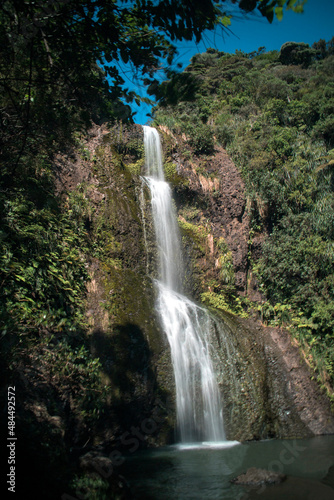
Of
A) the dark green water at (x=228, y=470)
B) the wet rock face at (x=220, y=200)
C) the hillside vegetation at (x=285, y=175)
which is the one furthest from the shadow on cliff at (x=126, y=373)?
the wet rock face at (x=220, y=200)

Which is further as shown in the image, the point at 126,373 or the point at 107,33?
the point at 126,373

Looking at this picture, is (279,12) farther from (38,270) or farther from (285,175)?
(285,175)

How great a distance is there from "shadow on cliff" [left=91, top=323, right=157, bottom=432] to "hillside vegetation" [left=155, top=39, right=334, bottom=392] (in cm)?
546

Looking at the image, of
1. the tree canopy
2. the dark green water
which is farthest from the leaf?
the dark green water

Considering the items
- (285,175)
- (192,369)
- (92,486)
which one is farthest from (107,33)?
(285,175)

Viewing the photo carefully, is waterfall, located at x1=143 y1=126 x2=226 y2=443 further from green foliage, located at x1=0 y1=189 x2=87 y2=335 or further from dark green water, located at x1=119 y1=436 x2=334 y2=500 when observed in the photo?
green foliage, located at x1=0 y1=189 x2=87 y2=335

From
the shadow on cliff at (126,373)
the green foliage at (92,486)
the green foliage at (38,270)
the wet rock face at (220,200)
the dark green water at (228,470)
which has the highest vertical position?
the wet rock face at (220,200)

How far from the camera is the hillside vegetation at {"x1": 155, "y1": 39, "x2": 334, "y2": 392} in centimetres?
1119

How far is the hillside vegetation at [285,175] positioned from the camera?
36.7 feet

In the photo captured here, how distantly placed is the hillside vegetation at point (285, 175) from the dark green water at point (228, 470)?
3304 mm

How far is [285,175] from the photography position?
1644 centimetres

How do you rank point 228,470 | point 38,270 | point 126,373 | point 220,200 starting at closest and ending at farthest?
point 228,470
point 38,270
point 126,373
point 220,200

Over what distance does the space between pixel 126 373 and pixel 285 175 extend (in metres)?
13.1

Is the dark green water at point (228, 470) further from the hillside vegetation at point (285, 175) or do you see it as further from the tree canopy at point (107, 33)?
the tree canopy at point (107, 33)
